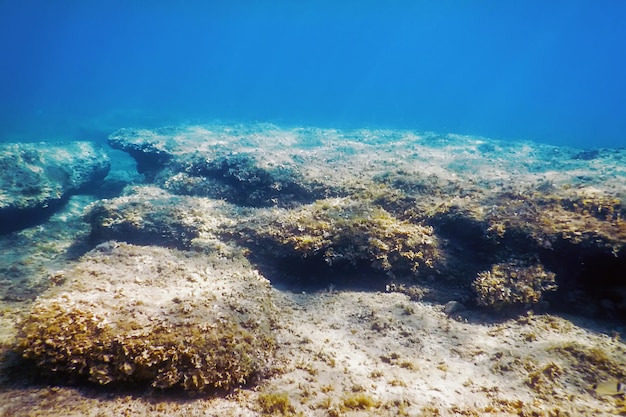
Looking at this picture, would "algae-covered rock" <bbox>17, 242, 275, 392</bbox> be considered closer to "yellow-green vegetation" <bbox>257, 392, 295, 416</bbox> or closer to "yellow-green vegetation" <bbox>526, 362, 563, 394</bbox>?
"yellow-green vegetation" <bbox>257, 392, 295, 416</bbox>

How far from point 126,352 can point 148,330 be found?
286 mm

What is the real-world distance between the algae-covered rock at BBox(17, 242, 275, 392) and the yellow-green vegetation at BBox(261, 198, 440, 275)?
5.34 ft

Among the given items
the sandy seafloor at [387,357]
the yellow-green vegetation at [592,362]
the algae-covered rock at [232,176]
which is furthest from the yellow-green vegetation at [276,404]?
the algae-covered rock at [232,176]

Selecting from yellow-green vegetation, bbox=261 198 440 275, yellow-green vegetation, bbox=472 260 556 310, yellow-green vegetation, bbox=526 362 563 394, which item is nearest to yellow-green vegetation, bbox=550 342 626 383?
yellow-green vegetation, bbox=526 362 563 394

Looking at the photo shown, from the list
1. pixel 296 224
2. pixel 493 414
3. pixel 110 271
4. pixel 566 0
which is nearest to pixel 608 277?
pixel 493 414

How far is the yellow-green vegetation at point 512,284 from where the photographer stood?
5.17 m

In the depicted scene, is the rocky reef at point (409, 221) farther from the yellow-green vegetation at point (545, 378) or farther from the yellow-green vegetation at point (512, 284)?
the yellow-green vegetation at point (545, 378)

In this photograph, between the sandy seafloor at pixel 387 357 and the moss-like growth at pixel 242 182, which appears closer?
the sandy seafloor at pixel 387 357

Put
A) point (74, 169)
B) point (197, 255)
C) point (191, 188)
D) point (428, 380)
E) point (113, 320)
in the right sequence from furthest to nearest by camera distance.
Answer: point (74, 169), point (191, 188), point (197, 255), point (428, 380), point (113, 320)

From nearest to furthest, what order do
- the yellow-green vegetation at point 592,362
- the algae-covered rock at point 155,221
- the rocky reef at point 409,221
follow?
the yellow-green vegetation at point 592,362 → the rocky reef at point 409,221 → the algae-covered rock at point 155,221

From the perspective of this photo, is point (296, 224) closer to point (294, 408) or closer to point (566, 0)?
point (294, 408)

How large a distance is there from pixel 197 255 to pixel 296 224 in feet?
6.57

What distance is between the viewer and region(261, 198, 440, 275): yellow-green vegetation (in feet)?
19.6

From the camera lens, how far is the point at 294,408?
3.22 metres
